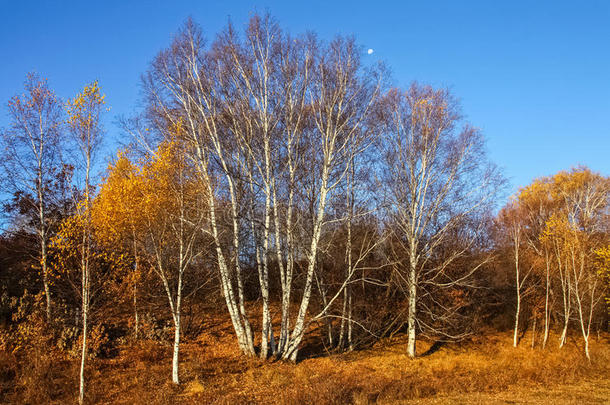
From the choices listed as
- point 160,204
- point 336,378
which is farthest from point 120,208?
point 336,378

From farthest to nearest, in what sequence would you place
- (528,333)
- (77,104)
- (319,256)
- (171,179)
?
(528,333), (319,256), (171,179), (77,104)

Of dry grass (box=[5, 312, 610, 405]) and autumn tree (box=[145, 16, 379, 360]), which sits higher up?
autumn tree (box=[145, 16, 379, 360])

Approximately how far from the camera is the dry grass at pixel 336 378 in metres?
10.5

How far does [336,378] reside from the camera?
40.8 ft

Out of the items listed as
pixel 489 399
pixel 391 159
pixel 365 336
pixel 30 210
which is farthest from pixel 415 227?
pixel 30 210

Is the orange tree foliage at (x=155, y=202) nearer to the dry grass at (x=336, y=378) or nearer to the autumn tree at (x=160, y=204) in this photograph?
the autumn tree at (x=160, y=204)

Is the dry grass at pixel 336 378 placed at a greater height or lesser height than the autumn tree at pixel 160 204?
lesser

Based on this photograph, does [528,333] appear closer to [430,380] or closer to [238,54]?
[430,380]

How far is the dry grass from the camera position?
10516mm

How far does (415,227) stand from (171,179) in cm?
1040

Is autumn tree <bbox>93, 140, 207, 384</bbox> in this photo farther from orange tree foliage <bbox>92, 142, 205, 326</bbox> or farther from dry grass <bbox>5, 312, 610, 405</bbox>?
dry grass <bbox>5, 312, 610, 405</bbox>

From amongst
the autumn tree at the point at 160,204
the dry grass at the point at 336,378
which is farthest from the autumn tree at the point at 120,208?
the dry grass at the point at 336,378

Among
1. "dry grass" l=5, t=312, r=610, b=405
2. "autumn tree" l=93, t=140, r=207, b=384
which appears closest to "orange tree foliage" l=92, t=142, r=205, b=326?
"autumn tree" l=93, t=140, r=207, b=384

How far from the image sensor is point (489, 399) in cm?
1084
